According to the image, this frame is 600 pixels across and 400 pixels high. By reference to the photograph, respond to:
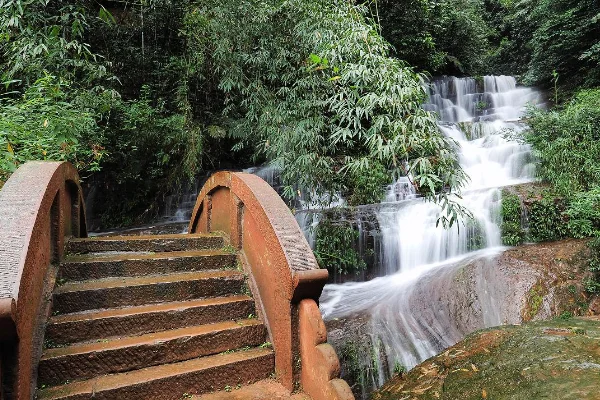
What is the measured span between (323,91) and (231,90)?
3.09 metres

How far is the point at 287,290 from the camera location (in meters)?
2.72

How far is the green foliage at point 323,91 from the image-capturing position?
5.07 meters

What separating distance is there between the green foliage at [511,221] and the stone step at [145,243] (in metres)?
6.72

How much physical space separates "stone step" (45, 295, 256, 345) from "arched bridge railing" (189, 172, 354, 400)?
28cm

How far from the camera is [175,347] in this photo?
2.78 metres

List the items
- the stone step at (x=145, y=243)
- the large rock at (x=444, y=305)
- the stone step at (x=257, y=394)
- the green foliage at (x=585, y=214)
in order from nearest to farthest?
the stone step at (x=257, y=394) < the stone step at (x=145, y=243) < the large rock at (x=444, y=305) < the green foliage at (x=585, y=214)

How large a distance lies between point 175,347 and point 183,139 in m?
7.27

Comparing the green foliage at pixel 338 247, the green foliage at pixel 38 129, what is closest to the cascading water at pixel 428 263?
the green foliage at pixel 338 247

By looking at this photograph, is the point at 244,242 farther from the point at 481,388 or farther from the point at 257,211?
the point at 481,388

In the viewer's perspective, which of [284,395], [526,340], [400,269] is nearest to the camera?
[284,395]

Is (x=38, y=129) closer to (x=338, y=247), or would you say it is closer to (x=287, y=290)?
(x=287, y=290)

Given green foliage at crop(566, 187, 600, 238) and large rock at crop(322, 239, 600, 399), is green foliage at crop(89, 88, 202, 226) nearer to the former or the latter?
large rock at crop(322, 239, 600, 399)

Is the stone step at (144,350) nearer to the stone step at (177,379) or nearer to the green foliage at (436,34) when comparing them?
the stone step at (177,379)

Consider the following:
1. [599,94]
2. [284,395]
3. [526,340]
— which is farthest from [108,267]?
[599,94]
